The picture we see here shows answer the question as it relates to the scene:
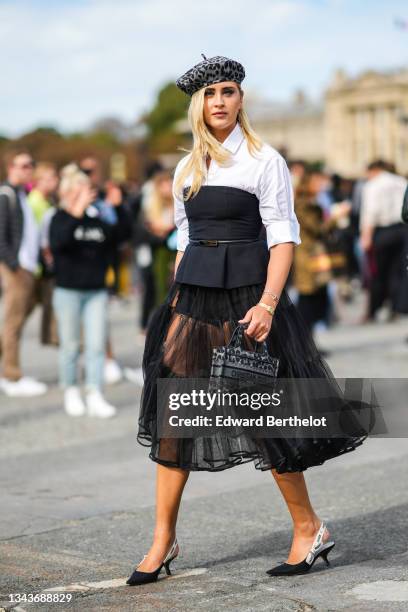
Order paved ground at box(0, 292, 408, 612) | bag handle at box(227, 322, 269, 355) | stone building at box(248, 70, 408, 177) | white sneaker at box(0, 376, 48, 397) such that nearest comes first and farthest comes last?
1. paved ground at box(0, 292, 408, 612)
2. bag handle at box(227, 322, 269, 355)
3. white sneaker at box(0, 376, 48, 397)
4. stone building at box(248, 70, 408, 177)

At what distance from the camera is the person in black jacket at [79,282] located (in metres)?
9.60

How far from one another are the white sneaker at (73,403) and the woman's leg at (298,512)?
15.7 ft

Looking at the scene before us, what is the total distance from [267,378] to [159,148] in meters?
124

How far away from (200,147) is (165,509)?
1.28 metres

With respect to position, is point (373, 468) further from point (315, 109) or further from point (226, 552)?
Answer: point (315, 109)

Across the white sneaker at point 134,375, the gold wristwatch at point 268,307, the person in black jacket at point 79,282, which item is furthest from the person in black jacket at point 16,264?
the gold wristwatch at point 268,307

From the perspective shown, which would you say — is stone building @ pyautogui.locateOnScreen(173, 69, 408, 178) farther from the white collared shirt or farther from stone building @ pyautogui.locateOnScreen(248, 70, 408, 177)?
the white collared shirt

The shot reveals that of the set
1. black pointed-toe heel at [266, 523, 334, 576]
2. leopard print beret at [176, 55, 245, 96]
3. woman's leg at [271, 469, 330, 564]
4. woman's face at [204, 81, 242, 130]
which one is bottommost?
black pointed-toe heel at [266, 523, 334, 576]

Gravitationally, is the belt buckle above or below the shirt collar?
below

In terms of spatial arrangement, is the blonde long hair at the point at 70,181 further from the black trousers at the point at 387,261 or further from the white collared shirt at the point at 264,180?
the black trousers at the point at 387,261

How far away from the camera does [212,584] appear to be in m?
4.66

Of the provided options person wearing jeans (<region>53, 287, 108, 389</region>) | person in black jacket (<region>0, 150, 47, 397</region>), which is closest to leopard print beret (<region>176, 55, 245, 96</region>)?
person wearing jeans (<region>53, 287, 108, 389</region>)

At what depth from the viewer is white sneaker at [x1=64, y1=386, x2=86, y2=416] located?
9.50 meters

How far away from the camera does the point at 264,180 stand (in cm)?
474
